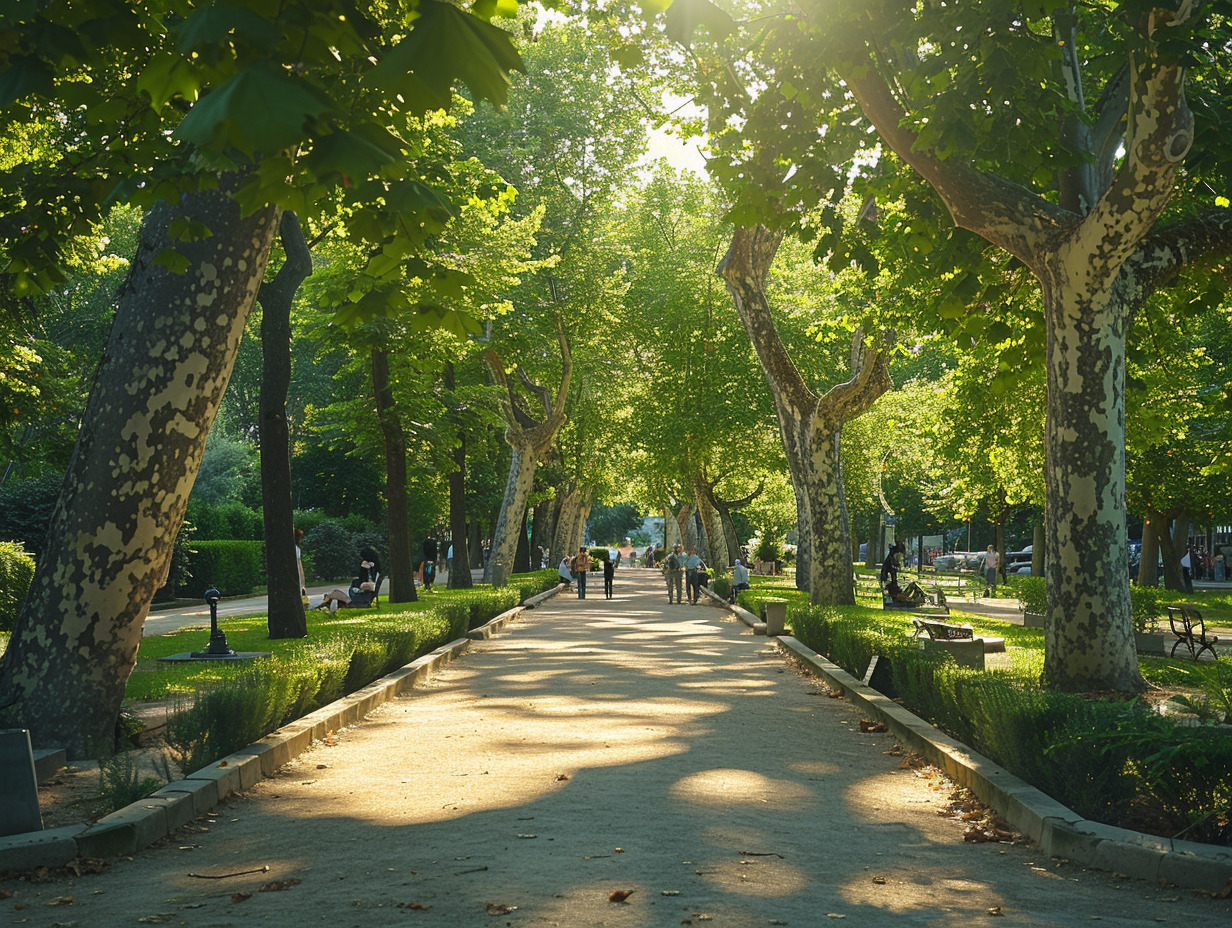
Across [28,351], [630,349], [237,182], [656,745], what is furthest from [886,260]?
[630,349]

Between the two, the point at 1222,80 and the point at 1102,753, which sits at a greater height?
the point at 1222,80

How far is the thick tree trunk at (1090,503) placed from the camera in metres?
11.3

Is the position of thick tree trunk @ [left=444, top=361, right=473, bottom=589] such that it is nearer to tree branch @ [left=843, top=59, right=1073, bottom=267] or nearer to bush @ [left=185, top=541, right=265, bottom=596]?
bush @ [left=185, top=541, right=265, bottom=596]

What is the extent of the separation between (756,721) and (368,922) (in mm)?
7009

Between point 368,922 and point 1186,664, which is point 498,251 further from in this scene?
point 368,922

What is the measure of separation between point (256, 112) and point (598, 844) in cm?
452

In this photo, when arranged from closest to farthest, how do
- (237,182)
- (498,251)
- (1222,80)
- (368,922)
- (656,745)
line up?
(368,922), (237,182), (656,745), (1222,80), (498,251)

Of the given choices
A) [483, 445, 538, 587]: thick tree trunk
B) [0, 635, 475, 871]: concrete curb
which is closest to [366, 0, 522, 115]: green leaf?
[0, 635, 475, 871]: concrete curb

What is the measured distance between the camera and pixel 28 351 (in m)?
16.8

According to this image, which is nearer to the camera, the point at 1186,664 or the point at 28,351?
the point at 1186,664

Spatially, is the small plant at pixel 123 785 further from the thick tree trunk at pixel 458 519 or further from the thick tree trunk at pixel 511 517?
the thick tree trunk at pixel 511 517

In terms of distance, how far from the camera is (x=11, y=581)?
2097 cm

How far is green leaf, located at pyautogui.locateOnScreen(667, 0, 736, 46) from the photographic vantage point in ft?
12.4

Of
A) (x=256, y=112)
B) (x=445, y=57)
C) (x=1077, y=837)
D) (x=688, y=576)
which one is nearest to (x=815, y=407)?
(x=688, y=576)
